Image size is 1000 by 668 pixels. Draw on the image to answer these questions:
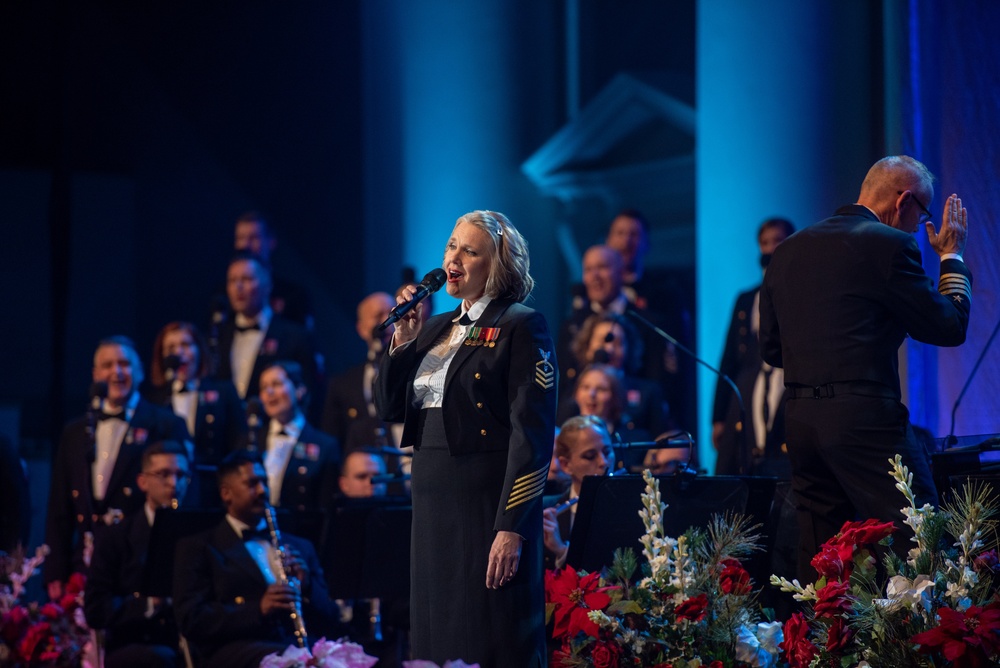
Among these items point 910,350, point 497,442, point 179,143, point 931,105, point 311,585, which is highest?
point 179,143

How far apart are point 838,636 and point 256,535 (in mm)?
3363

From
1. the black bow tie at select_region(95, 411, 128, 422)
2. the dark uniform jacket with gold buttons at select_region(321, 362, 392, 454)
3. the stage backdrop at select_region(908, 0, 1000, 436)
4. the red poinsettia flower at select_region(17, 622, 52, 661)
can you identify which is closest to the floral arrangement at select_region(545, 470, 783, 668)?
the red poinsettia flower at select_region(17, 622, 52, 661)

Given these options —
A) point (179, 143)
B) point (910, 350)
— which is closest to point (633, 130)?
point (179, 143)

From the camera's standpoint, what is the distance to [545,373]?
3279 mm

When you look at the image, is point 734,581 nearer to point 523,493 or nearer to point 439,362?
point 523,493

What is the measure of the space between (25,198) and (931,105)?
22.6 feet

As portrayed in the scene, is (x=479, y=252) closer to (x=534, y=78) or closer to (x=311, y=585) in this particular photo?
(x=311, y=585)

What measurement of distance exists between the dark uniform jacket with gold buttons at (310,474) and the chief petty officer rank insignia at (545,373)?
3595mm

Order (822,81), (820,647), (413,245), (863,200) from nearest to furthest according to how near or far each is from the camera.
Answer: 1. (820,647)
2. (863,200)
3. (822,81)
4. (413,245)

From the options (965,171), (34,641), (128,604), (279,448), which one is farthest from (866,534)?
(279,448)

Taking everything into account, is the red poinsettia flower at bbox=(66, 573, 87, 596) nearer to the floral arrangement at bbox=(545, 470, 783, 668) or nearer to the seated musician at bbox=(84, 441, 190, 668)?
the seated musician at bbox=(84, 441, 190, 668)

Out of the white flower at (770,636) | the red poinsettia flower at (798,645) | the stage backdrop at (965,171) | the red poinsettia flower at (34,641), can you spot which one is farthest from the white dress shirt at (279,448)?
the red poinsettia flower at (798,645)

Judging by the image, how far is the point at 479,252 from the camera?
11.0ft

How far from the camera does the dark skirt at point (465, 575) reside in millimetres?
3223
